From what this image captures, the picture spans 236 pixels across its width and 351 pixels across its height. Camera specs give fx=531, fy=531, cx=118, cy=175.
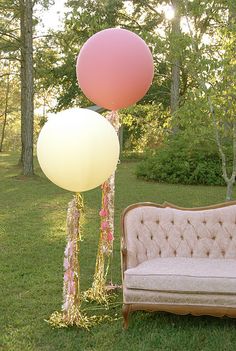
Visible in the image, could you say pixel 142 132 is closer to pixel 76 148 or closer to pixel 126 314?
pixel 126 314

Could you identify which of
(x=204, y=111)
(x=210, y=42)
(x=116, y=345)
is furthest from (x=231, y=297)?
(x=210, y=42)

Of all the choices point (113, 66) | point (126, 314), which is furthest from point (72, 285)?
point (113, 66)

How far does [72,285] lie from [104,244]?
0.91 metres

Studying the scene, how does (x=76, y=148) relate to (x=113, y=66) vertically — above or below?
below

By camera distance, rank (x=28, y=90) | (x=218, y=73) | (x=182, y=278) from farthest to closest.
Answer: (x=28, y=90), (x=218, y=73), (x=182, y=278)

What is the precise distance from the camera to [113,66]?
15.8 ft

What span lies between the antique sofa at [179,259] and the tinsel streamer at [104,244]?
0.33 meters

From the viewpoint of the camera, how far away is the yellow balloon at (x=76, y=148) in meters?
4.08

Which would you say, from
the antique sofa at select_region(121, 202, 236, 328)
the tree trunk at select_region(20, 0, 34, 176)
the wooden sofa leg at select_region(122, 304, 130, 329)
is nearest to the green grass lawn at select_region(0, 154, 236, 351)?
the wooden sofa leg at select_region(122, 304, 130, 329)

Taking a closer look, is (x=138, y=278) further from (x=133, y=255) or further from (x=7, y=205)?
(x=7, y=205)

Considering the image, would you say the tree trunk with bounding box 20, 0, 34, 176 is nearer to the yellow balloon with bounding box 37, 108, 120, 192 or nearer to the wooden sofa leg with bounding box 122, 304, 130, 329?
the yellow balloon with bounding box 37, 108, 120, 192

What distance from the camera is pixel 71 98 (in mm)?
24344

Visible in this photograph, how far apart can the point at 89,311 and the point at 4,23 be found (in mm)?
16265

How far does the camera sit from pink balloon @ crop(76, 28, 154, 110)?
4824 mm
